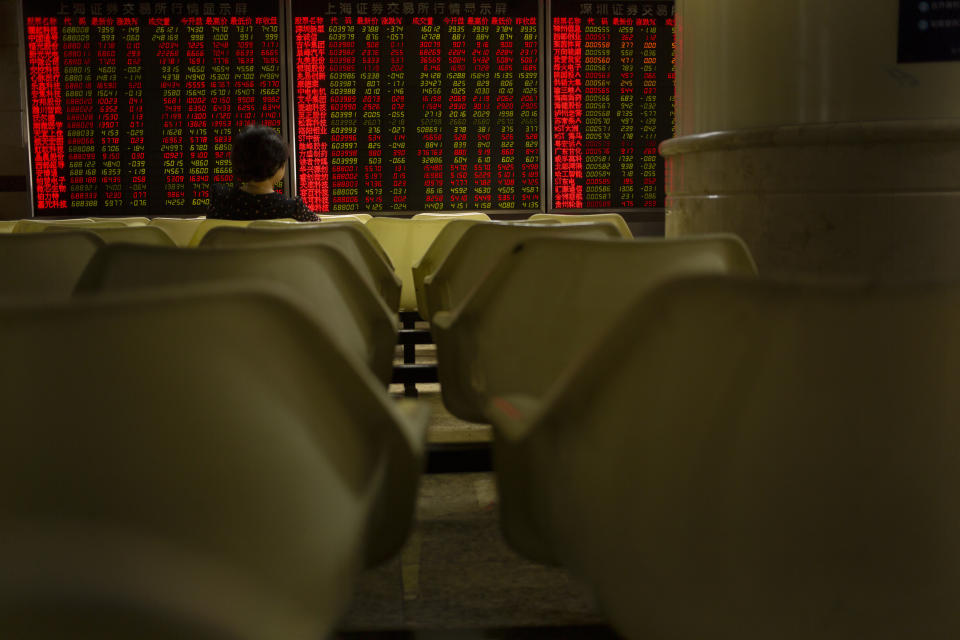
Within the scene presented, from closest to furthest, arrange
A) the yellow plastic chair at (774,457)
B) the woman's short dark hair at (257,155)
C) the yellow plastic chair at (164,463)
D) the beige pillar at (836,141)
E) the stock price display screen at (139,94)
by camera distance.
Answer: the yellow plastic chair at (164,463)
the yellow plastic chair at (774,457)
the beige pillar at (836,141)
the woman's short dark hair at (257,155)
the stock price display screen at (139,94)

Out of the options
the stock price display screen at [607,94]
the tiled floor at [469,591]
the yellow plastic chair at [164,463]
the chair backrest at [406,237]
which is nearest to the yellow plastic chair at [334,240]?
the tiled floor at [469,591]

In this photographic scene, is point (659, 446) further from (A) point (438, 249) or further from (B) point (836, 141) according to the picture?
(A) point (438, 249)

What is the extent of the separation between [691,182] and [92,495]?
298 centimetres

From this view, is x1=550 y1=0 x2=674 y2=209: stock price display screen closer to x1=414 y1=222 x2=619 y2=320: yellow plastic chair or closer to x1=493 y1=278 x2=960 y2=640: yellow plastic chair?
x1=414 y1=222 x2=619 y2=320: yellow plastic chair

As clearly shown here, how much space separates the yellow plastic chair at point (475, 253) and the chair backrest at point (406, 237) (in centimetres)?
144

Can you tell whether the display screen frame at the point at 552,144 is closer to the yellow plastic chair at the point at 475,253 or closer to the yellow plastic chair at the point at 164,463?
the yellow plastic chair at the point at 475,253

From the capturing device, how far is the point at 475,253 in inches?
96.3

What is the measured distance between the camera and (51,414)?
702mm

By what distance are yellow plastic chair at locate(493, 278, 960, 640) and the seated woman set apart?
296 cm

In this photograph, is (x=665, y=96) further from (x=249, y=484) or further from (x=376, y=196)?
(x=249, y=484)

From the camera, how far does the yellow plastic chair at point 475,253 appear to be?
2.30 meters

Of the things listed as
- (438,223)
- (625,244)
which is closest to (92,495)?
(625,244)

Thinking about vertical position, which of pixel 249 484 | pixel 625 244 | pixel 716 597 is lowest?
pixel 716 597

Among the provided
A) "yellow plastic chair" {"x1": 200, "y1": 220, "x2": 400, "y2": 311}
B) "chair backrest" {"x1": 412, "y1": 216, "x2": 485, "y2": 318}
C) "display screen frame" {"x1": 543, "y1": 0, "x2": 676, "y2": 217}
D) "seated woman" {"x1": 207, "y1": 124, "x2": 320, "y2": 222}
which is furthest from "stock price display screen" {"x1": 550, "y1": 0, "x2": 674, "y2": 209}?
"yellow plastic chair" {"x1": 200, "y1": 220, "x2": 400, "y2": 311}
